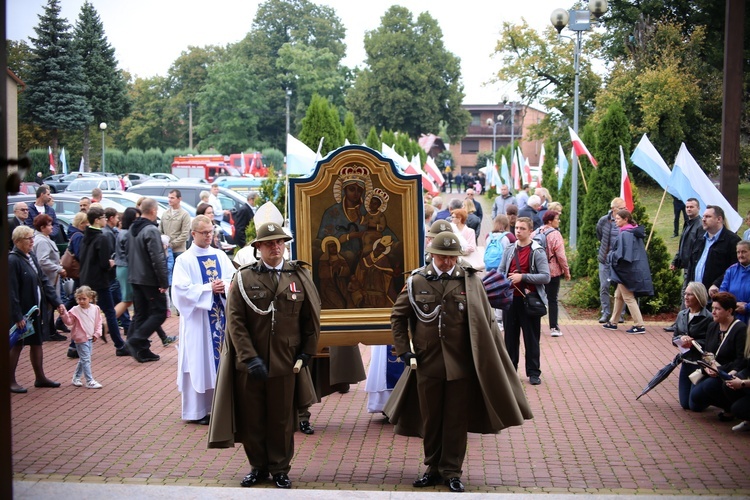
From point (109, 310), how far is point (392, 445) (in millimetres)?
5761

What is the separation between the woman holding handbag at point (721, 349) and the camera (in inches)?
331

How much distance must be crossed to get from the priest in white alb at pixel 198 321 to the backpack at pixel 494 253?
173 inches

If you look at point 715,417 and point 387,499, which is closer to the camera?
point 387,499

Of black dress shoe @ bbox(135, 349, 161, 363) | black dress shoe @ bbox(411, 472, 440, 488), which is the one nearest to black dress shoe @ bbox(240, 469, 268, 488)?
black dress shoe @ bbox(411, 472, 440, 488)

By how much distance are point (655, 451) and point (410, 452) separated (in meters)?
2.12

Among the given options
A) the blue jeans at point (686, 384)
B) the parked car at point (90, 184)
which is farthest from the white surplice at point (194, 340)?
the parked car at point (90, 184)

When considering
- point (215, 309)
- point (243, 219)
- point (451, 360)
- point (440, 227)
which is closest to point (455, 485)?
point (451, 360)

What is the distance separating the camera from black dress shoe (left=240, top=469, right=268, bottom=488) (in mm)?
6668

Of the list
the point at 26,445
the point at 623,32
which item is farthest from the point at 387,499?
the point at 623,32

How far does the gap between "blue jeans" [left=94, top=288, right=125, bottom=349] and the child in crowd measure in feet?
5.85

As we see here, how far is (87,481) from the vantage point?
682 cm

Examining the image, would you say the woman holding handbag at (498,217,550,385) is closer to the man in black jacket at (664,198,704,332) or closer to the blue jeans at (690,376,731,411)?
the blue jeans at (690,376,731,411)

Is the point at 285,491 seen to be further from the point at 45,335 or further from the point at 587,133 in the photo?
the point at 587,133

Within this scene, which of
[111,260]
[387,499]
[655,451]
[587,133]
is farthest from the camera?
[587,133]
